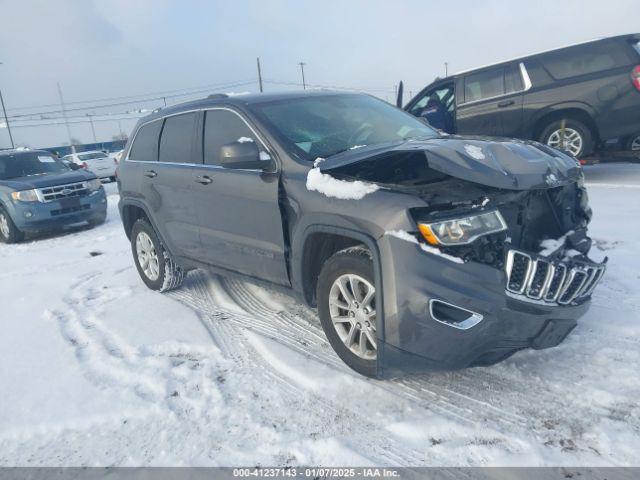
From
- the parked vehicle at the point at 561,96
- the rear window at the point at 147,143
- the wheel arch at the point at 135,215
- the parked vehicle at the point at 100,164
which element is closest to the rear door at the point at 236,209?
the wheel arch at the point at 135,215

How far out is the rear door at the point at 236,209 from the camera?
3.56 meters

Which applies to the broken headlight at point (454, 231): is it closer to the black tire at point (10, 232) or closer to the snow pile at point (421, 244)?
the snow pile at point (421, 244)

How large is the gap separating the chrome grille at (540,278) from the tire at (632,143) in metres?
6.05

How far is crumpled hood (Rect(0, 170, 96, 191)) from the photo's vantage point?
9.06 metres

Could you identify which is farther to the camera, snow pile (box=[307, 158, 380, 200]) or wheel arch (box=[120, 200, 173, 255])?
wheel arch (box=[120, 200, 173, 255])

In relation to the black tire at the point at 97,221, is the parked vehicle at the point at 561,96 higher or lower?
higher

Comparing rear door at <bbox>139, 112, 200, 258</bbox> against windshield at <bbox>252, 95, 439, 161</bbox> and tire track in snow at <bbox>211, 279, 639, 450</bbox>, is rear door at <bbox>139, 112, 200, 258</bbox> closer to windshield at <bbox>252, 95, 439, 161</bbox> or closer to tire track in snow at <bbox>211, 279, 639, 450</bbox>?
windshield at <bbox>252, 95, 439, 161</bbox>

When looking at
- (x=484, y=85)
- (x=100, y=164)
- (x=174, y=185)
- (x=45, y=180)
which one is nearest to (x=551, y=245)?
(x=174, y=185)

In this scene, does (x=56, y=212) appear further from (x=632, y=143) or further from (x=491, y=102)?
(x=632, y=143)

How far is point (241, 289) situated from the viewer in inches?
200

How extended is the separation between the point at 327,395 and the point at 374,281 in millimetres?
772

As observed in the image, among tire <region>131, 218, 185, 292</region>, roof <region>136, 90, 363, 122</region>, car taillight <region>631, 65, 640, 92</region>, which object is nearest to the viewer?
roof <region>136, 90, 363, 122</region>

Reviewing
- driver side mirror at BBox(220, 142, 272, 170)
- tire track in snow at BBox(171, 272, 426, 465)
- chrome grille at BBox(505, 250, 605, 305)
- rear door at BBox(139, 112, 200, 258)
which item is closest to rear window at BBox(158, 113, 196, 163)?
rear door at BBox(139, 112, 200, 258)

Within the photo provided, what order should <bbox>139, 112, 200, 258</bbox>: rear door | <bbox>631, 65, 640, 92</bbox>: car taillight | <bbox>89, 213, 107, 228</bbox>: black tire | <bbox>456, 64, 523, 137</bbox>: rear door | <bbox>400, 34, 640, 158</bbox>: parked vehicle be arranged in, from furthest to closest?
<bbox>89, 213, 107, 228</bbox>: black tire → <bbox>456, 64, 523, 137</bbox>: rear door → <bbox>400, 34, 640, 158</bbox>: parked vehicle → <bbox>631, 65, 640, 92</bbox>: car taillight → <bbox>139, 112, 200, 258</bbox>: rear door
